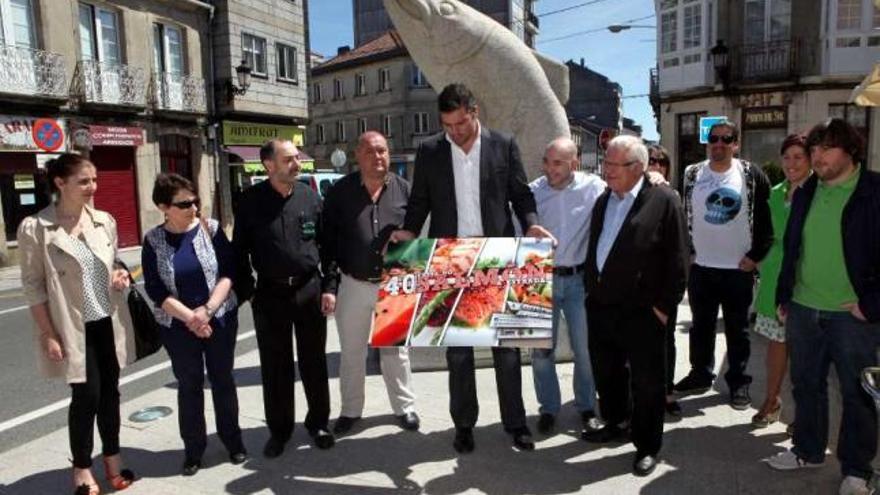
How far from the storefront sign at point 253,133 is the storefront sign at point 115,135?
11.2 feet

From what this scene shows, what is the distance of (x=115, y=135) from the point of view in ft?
55.6

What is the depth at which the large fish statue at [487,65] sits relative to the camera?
17.9 feet

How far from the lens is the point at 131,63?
17469 millimetres

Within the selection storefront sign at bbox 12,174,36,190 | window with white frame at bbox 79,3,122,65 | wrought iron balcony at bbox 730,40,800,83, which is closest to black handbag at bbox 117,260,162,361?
storefront sign at bbox 12,174,36,190

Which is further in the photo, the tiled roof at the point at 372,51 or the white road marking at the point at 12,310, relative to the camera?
the tiled roof at the point at 372,51

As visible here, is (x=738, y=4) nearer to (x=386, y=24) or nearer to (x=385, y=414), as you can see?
(x=385, y=414)

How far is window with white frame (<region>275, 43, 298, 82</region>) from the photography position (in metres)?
23.1

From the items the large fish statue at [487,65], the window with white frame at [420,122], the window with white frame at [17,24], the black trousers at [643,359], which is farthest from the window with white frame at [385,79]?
the black trousers at [643,359]

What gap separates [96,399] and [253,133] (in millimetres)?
19975

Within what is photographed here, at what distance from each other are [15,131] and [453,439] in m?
14.9

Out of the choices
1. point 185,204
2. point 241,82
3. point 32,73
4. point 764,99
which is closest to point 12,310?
point 185,204

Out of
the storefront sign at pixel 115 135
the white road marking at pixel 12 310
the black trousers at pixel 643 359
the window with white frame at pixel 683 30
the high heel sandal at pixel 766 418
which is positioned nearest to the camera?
the black trousers at pixel 643 359

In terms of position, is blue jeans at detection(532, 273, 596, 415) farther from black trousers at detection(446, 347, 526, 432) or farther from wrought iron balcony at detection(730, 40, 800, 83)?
wrought iron balcony at detection(730, 40, 800, 83)

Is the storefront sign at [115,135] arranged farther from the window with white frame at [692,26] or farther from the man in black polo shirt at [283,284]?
the window with white frame at [692,26]
